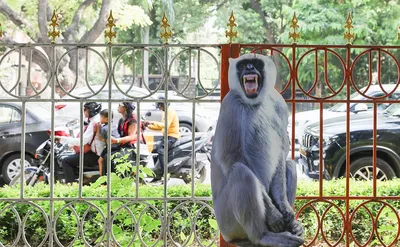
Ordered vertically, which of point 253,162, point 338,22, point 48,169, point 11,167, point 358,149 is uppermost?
point 338,22

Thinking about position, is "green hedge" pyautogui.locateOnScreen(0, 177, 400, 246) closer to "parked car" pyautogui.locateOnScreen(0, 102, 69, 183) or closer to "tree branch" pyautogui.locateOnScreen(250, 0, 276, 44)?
"parked car" pyautogui.locateOnScreen(0, 102, 69, 183)

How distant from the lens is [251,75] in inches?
111

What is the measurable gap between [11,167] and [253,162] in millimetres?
5192

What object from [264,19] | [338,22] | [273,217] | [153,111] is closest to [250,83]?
[273,217]

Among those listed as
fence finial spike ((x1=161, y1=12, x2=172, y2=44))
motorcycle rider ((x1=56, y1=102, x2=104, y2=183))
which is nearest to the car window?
motorcycle rider ((x1=56, y1=102, x2=104, y2=183))

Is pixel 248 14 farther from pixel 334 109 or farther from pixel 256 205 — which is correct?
pixel 256 205

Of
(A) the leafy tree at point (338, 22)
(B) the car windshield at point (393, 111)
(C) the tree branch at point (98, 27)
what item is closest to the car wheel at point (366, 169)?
(B) the car windshield at point (393, 111)

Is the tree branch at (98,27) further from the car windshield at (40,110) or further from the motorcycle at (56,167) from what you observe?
the motorcycle at (56,167)

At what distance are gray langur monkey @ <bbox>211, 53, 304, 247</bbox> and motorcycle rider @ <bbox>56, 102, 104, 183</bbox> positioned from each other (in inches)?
120

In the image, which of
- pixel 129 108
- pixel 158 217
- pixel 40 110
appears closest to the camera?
pixel 158 217

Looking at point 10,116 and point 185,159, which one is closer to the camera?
point 185,159

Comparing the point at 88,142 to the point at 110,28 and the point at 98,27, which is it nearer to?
the point at 110,28

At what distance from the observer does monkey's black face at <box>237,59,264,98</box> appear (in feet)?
9.23

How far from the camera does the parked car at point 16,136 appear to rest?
23.7 feet
